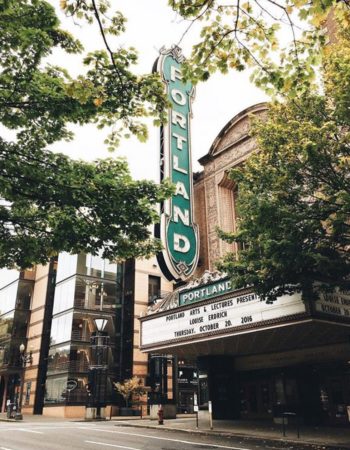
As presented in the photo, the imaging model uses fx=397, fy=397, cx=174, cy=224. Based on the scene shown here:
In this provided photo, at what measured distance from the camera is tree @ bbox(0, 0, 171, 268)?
318 inches

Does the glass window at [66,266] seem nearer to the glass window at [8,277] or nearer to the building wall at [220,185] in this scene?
the glass window at [8,277]

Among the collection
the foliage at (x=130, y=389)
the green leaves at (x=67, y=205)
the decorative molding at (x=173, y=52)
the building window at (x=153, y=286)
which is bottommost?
the foliage at (x=130, y=389)

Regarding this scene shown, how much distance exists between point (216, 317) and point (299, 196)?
699 cm

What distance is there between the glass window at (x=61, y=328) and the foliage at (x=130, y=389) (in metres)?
6.28

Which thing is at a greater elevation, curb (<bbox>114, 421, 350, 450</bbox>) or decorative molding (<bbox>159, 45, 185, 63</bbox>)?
decorative molding (<bbox>159, 45, 185, 63</bbox>)

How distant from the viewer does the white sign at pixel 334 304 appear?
13791mm

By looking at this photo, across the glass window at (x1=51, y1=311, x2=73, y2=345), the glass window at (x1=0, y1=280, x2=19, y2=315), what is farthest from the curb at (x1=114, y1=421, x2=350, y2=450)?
the glass window at (x1=0, y1=280, x2=19, y2=315)

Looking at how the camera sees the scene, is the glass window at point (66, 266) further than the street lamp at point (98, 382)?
Yes

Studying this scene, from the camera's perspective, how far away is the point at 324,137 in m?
11.5

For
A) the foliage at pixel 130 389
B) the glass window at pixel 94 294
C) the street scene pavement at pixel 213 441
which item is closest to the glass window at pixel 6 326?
the glass window at pixel 94 294

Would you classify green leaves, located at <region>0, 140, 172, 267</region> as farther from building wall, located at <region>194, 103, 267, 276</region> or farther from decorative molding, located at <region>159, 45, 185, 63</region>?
decorative molding, located at <region>159, 45, 185, 63</region>

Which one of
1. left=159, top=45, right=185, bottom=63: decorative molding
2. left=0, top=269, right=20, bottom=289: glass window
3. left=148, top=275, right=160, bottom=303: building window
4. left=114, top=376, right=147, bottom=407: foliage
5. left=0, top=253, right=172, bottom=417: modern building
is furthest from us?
left=0, top=269, right=20, bottom=289: glass window

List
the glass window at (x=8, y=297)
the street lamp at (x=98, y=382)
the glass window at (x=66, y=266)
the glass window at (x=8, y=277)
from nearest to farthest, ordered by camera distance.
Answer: the street lamp at (x=98, y=382)
the glass window at (x=66, y=266)
the glass window at (x=8, y=297)
the glass window at (x=8, y=277)

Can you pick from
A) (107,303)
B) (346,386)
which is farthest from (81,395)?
(346,386)
